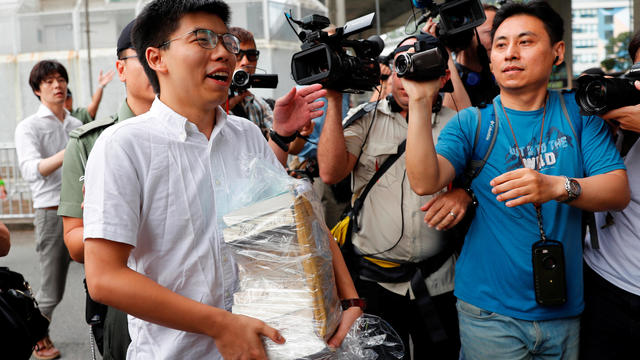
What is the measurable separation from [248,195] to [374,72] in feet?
4.30

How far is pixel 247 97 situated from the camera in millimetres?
3244

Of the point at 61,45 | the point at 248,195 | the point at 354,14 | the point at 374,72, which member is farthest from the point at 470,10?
the point at 61,45

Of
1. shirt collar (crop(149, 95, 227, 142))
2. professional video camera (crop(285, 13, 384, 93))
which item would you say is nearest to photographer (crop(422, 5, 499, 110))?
professional video camera (crop(285, 13, 384, 93))

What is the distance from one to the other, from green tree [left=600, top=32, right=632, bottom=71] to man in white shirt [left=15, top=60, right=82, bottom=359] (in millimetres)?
7495

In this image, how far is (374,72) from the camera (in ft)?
8.03

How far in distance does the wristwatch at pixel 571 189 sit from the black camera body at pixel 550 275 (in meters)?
0.20

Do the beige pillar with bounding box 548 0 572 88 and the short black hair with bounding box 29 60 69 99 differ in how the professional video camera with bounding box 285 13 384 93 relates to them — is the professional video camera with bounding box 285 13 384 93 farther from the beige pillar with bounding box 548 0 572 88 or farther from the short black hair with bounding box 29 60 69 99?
the beige pillar with bounding box 548 0 572 88

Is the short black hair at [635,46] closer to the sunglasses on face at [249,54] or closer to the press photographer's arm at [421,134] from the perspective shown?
the press photographer's arm at [421,134]

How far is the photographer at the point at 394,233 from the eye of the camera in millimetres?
2473

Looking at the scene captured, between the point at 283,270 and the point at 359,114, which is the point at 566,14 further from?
the point at 283,270

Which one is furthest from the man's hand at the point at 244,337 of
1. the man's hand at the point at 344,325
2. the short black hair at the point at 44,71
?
the short black hair at the point at 44,71

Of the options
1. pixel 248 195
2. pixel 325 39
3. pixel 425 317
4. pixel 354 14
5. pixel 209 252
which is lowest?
pixel 425 317

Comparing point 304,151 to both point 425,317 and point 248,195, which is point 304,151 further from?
point 248,195

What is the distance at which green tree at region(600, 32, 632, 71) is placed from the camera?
7.96m
